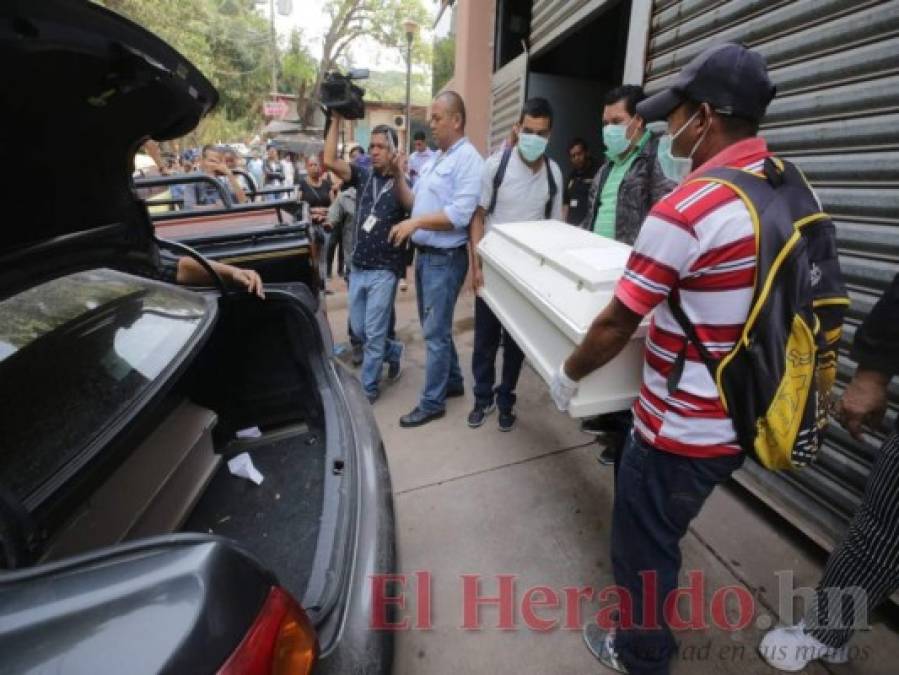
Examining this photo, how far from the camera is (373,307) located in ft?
11.1

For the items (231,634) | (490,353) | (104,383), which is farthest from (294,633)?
(490,353)

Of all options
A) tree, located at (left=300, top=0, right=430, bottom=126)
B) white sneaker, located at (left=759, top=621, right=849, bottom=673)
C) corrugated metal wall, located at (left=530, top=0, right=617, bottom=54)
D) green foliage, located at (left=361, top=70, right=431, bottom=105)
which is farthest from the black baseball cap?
green foliage, located at (left=361, top=70, right=431, bottom=105)

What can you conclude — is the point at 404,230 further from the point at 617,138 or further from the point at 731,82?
the point at 731,82

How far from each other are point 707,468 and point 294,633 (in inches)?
43.9

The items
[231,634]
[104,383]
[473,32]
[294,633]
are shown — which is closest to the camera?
[231,634]

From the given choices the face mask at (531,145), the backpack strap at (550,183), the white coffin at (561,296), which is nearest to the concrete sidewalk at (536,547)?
the white coffin at (561,296)

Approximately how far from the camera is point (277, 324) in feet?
7.92

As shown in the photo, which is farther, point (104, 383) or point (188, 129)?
point (188, 129)

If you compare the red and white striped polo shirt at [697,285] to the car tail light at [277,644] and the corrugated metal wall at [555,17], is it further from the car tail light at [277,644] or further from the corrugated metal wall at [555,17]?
the corrugated metal wall at [555,17]

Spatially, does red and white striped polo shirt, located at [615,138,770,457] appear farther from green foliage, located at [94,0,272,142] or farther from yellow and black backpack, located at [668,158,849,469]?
green foliage, located at [94,0,272,142]

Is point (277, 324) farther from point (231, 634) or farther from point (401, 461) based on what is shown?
point (231, 634)

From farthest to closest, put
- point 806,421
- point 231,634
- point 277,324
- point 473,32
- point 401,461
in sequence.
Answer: point 473,32
point 401,461
point 277,324
point 806,421
point 231,634

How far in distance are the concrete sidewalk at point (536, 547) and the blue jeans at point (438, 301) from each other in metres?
0.34

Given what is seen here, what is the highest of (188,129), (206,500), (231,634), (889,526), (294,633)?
(188,129)
